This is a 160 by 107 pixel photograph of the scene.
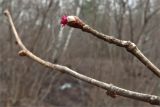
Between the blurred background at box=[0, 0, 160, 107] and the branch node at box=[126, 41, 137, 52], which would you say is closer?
the branch node at box=[126, 41, 137, 52]

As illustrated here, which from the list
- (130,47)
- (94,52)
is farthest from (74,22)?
(94,52)

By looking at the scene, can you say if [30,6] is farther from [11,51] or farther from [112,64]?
[112,64]

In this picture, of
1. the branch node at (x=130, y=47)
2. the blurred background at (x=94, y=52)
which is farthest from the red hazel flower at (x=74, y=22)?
the blurred background at (x=94, y=52)

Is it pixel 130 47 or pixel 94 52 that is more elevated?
pixel 130 47

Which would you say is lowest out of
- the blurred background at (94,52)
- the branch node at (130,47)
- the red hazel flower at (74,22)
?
the blurred background at (94,52)

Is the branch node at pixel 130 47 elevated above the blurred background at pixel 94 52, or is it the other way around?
the branch node at pixel 130 47

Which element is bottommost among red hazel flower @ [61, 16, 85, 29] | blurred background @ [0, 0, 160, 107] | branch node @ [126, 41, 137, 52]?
blurred background @ [0, 0, 160, 107]

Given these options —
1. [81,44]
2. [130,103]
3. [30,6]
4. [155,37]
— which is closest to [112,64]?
[130,103]

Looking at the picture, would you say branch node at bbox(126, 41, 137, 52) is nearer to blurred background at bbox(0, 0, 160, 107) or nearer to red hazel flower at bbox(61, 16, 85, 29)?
red hazel flower at bbox(61, 16, 85, 29)

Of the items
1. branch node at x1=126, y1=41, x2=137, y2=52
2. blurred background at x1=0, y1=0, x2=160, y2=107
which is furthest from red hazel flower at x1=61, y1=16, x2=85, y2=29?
blurred background at x1=0, y1=0, x2=160, y2=107

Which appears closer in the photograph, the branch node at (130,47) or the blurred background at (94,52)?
the branch node at (130,47)

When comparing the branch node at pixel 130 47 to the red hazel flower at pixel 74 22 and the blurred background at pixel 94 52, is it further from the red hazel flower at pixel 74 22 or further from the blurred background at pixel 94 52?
the blurred background at pixel 94 52

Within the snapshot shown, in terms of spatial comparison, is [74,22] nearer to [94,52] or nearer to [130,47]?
[130,47]
